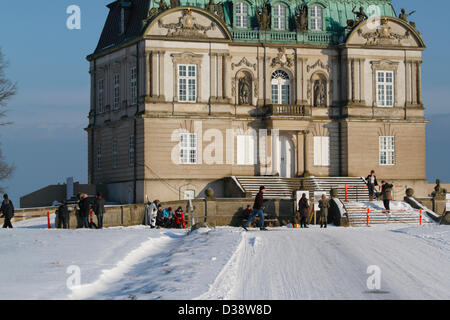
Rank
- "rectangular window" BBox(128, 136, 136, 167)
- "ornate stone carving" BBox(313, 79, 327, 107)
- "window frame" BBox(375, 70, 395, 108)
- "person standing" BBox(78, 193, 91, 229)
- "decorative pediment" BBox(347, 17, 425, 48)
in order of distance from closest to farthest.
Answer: "person standing" BBox(78, 193, 91, 229) < "rectangular window" BBox(128, 136, 136, 167) < "decorative pediment" BBox(347, 17, 425, 48) < "ornate stone carving" BBox(313, 79, 327, 107) < "window frame" BBox(375, 70, 395, 108)

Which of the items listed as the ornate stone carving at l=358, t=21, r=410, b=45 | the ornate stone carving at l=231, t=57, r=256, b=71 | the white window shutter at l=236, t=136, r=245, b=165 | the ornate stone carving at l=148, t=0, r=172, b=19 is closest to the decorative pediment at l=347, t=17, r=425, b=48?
the ornate stone carving at l=358, t=21, r=410, b=45

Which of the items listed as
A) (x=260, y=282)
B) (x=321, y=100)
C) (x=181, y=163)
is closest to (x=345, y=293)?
(x=260, y=282)

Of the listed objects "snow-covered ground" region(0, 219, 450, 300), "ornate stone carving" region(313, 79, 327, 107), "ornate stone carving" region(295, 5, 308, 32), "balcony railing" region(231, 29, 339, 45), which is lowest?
"snow-covered ground" region(0, 219, 450, 300)

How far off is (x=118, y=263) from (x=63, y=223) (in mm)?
16140

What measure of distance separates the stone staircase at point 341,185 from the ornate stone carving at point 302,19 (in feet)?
35.6

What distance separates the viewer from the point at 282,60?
62844mm

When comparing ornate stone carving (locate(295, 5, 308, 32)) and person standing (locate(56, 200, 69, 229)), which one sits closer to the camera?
person standing (locate(56, 200, 69, 229))

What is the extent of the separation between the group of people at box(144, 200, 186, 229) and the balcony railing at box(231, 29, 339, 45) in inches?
692

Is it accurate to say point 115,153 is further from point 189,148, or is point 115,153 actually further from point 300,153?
point 300,153

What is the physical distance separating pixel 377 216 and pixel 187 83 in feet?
53.8

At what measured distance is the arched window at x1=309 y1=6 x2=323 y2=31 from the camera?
6416 centimetres

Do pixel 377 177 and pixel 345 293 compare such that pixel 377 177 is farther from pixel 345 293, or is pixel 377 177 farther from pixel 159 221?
pixel 345 293

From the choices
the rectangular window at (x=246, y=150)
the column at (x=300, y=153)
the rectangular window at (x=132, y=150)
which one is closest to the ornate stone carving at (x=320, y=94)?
the column at (x=300, y=153)

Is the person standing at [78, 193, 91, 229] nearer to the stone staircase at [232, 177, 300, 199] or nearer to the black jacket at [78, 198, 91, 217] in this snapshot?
the black jacket at [78, 198, 91, 217]
